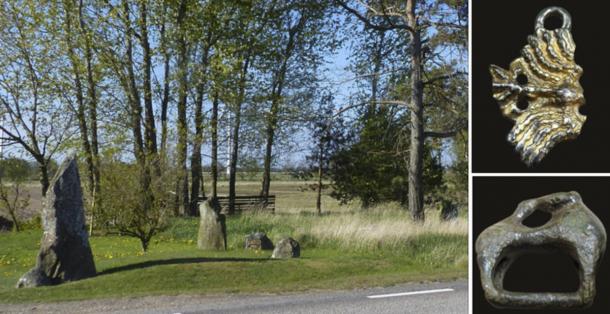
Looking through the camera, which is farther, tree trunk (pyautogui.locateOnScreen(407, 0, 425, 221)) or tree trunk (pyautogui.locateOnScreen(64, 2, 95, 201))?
tree trunk (pyautogui.locateOnScreen(64, 2, 95, 201))

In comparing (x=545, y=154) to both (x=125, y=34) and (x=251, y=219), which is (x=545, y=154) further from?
(x=125, y=34)

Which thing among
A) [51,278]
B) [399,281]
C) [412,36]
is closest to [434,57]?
[412,36]

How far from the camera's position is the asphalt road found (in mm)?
6598

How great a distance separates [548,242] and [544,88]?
738mm

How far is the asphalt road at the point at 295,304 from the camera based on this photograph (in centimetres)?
660

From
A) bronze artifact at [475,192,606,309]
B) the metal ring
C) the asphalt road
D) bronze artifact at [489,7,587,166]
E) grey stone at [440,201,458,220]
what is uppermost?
the metal ring

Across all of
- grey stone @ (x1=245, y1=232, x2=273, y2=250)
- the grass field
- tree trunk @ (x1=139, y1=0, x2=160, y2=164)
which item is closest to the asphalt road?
the grass field

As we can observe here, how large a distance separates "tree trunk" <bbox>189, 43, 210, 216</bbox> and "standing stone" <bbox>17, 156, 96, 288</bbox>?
6687mm

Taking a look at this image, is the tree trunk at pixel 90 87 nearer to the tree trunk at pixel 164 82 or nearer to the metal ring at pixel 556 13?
the tree trunk at pixel 164 82

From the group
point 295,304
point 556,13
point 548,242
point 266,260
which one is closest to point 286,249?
point 266,260

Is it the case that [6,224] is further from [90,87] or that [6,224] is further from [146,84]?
[146,84]

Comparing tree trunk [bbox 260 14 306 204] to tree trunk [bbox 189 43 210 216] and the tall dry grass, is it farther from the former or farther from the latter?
the tall dry grass

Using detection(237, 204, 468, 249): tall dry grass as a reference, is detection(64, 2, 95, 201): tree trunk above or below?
above

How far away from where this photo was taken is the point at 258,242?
1163 centimetres
